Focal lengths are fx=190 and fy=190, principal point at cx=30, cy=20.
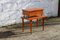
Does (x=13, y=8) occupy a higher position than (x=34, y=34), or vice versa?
(x=13, y=8)

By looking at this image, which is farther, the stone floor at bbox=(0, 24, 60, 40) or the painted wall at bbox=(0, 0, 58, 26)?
the painted wall at bbox=(0, 0, 58, 26)

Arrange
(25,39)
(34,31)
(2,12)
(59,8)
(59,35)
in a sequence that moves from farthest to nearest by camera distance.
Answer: (59,8) → (2,12) → (34,31) → (59,35) → (25,39)

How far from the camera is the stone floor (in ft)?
20.1

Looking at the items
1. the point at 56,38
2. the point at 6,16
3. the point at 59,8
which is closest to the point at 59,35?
the point at 56,38

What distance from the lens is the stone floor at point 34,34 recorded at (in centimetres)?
613

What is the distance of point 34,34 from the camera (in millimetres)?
6473

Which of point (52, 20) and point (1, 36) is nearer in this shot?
point (1, 36)

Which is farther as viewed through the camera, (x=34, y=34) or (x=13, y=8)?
(x=13, y=8)

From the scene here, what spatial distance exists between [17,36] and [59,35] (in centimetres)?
141

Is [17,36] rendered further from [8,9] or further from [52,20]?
[52,20]

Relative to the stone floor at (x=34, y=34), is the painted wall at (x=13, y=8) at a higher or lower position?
higher

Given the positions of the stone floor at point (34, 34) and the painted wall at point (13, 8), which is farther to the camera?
the painted wall at point (13, 8)

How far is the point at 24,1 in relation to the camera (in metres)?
8.21

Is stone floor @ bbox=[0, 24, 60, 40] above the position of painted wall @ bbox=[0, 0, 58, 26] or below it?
below
